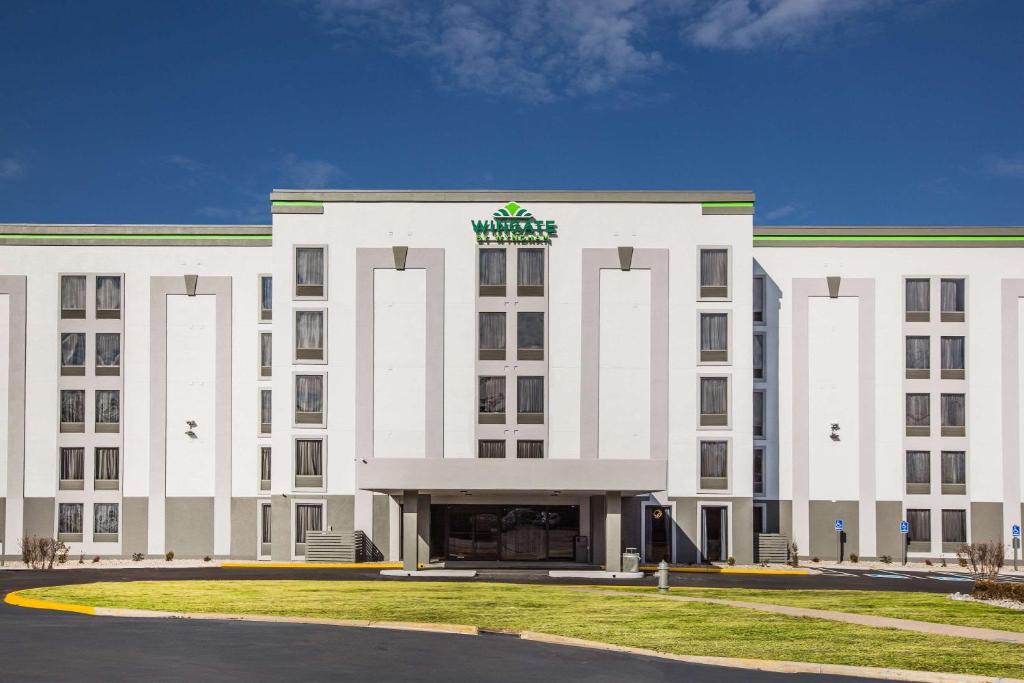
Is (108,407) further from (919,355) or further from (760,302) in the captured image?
(919,355)

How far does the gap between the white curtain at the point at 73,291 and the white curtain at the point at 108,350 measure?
5.87ft

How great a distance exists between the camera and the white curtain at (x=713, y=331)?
44594 mm

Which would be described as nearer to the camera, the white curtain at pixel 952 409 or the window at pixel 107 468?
the window at pixel 107 468

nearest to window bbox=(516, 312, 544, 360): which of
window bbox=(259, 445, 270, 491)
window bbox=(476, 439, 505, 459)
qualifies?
window bbox=(476, 439, 505, 459)

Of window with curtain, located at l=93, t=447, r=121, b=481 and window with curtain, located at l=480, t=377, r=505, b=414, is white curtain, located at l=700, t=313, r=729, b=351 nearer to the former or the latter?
window with curtain, located at l=480, t=377, r=505, b=414

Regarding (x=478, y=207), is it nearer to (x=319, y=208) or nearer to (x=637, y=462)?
(x=319, y=208)

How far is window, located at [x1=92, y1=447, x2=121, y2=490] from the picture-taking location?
46.6 m

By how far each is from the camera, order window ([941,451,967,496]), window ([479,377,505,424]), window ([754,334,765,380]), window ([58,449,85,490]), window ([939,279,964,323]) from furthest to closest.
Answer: window ([754,334,765,380])
window ([939,279,964,323])
window ([941,451,967,496])
window ([58,449,85,490])
window ([479,377,505,424])

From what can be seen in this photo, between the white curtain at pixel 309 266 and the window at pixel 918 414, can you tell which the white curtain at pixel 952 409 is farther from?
the white curtain at pixel 309 266

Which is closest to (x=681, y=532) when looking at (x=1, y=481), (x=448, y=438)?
(x=448, y=438)

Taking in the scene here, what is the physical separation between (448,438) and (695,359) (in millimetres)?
11519

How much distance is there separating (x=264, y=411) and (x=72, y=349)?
9.51 meters

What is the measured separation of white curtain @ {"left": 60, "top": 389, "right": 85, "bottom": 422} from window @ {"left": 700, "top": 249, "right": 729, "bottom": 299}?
2915cm

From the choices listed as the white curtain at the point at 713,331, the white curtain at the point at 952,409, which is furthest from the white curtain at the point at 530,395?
the white curtain at the point at 952,409
